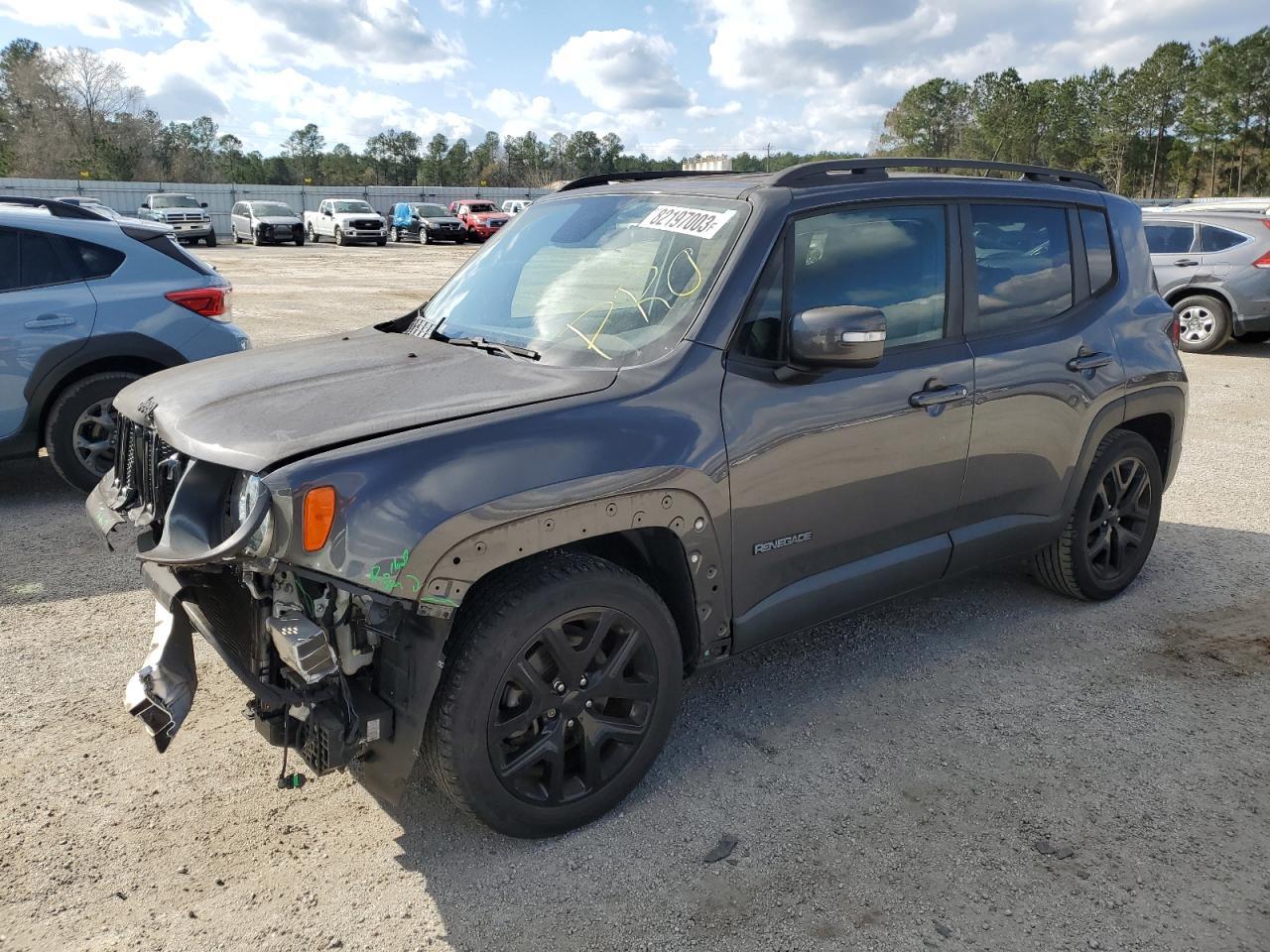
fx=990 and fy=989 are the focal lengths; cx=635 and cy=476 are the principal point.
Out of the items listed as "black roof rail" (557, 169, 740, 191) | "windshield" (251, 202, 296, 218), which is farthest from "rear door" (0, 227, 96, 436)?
"windshield" (251, 202, 296, 218)

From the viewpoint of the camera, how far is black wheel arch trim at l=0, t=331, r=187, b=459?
5.83 m

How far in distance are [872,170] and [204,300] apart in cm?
455

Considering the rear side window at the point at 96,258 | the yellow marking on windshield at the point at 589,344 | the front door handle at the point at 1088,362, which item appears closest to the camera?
the yellow marking on windshield at the point at 589,344

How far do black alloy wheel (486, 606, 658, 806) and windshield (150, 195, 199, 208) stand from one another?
129 feet

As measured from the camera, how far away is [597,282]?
3465 millimetres

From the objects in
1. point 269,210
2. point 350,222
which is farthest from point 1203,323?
point 269,210

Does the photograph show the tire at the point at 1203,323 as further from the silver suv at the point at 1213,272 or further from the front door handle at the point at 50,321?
the front door handle at the point at 50,321

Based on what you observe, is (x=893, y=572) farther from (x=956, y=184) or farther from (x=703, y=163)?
(x=703, y=163)

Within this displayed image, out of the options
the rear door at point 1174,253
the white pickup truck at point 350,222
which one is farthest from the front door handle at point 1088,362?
the white pickup truck at point 350,222

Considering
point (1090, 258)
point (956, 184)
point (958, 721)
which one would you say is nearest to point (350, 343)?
point (956, 184)

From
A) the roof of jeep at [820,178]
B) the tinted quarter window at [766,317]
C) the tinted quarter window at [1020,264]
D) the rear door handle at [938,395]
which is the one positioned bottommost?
the rear door handle at [938,395]

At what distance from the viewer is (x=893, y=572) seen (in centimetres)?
368

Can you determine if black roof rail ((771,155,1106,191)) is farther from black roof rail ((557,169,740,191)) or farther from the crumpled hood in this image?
the crumpled hood

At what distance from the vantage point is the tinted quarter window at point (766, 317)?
3172 millimetres
